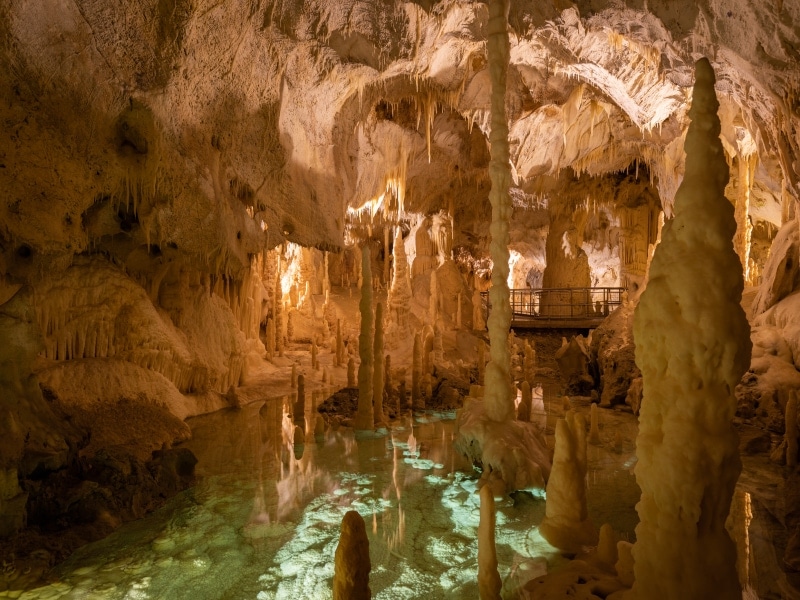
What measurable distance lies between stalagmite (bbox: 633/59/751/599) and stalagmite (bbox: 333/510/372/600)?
1627 mm

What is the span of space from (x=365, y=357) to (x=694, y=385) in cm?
669

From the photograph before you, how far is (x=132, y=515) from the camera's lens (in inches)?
213

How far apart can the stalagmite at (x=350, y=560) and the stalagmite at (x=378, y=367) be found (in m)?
6.15

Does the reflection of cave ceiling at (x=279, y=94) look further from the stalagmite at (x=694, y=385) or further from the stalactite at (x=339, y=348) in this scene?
the stalagmite at (x=694, y=385)

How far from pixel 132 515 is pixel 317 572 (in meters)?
2.56

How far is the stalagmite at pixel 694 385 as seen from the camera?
257cm

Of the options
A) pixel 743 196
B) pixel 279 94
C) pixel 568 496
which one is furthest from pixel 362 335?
pixel 743 196

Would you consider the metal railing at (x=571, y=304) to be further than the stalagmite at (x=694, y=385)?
Yes

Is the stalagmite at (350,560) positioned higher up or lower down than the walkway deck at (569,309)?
lower down

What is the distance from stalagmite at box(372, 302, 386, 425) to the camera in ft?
29.7

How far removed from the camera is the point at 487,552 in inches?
136

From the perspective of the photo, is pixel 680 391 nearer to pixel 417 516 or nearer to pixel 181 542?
pixel 417 516

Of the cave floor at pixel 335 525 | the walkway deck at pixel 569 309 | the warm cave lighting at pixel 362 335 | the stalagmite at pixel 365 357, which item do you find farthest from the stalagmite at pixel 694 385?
the walkway deck at pixel 569 309


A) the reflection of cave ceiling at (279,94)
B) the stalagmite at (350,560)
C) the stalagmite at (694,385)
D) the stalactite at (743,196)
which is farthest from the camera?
the stalactite at (743,196)
